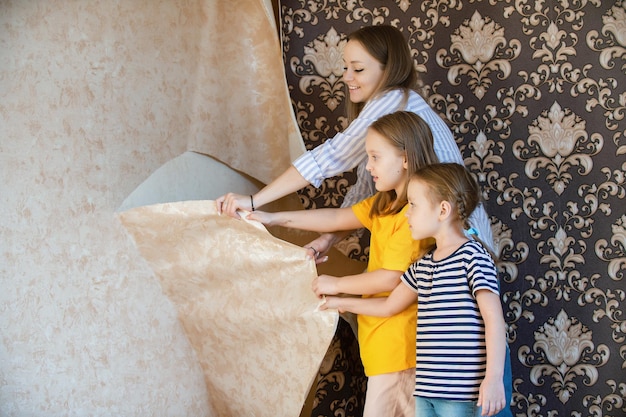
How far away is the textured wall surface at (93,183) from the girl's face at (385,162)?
584 mm

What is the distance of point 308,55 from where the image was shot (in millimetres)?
2830

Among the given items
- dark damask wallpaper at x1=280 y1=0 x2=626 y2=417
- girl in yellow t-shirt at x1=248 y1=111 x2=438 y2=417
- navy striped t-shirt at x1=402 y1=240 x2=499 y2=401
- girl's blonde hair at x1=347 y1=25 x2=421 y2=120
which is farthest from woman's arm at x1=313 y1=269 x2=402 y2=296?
dark damask wallpaper at x1=280 y1=0 x2=626 y2=417

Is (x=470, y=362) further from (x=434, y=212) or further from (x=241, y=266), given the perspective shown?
(x=241, y=266)

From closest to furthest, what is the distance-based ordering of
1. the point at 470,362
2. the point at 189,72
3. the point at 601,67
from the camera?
the point at 470,362 → the point at 189,72 → the point at 601,67

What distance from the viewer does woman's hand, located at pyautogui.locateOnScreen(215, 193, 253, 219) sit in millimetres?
2074

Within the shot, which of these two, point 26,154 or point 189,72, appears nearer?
point 26,154

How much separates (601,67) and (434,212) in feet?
3.93

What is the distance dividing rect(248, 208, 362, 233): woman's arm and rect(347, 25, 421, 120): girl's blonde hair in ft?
1.19

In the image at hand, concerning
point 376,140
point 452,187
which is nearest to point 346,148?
point 376,140

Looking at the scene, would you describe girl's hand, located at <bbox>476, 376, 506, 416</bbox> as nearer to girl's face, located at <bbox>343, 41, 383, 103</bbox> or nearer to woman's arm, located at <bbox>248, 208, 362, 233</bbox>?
woman's arm, located at <bbox>248, 208, 362, 233</bbox>

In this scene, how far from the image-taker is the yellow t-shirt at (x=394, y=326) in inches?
75.5

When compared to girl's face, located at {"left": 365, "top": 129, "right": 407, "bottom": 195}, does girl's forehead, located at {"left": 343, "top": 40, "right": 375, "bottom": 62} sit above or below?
above

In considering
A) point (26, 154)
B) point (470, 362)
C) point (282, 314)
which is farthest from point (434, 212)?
point (26, 154)

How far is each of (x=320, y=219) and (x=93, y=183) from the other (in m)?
0.65
